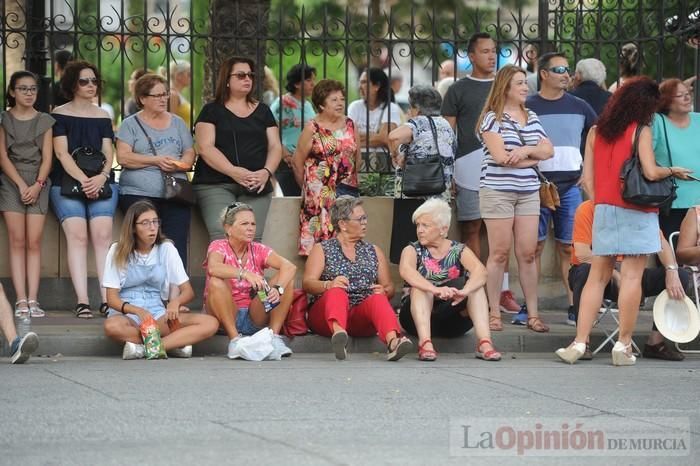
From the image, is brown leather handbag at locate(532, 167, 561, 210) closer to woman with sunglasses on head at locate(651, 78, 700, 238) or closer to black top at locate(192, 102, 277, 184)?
woman with sunglasses on head at locate(651, 78, 700, 238)

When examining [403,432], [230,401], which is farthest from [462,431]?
[230,401]

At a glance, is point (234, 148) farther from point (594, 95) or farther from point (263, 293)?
point (594, 95)

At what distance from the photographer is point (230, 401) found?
8.26m

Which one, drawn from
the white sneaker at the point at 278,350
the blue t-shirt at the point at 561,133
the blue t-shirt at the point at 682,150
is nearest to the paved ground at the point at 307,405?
the white sneaker at the point at 278,350

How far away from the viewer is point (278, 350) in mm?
10656

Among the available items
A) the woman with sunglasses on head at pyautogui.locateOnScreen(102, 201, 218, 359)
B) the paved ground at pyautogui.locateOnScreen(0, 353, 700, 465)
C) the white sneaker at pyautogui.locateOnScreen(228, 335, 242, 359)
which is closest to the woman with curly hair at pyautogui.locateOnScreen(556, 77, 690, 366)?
the paved ground at pyautogui.locateOnScreen(0, 353, 700, 465)

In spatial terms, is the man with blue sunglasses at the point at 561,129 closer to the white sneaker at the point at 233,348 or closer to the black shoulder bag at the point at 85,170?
the white sneaker at the point at 233,348

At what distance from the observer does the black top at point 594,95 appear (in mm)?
13070

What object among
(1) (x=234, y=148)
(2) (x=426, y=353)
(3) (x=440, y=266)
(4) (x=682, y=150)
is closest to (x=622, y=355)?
→ (2) (x=426, y=353)

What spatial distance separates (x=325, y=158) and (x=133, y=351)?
2.61m

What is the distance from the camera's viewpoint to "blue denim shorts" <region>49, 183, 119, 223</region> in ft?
39.3

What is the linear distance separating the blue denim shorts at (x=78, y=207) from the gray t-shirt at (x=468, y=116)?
2941mm

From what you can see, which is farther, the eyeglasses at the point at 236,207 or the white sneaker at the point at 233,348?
the eyeglasses at the point at 236,207

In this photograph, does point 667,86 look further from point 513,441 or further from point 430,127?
point 513,441
